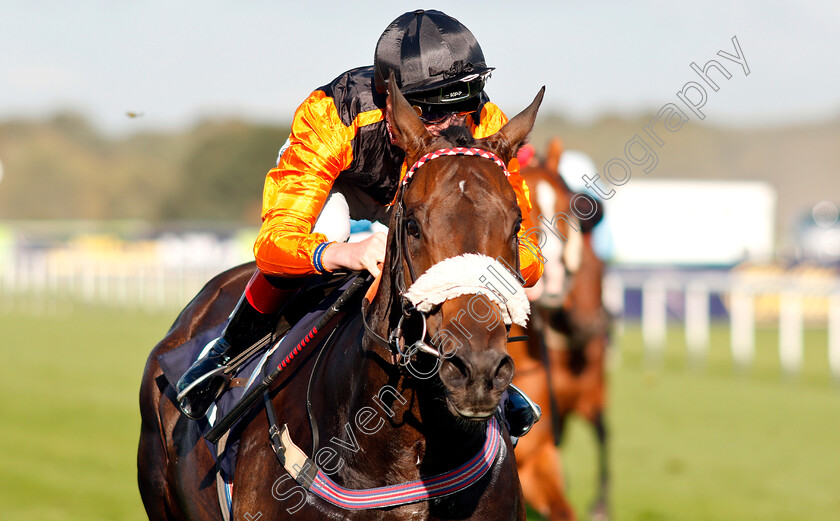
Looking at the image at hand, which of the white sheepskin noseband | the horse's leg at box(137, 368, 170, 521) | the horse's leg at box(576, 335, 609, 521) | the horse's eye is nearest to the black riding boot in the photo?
the horse's leg at box(137, 368, 170, 521)

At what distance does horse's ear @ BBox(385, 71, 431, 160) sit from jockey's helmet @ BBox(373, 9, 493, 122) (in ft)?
1.07

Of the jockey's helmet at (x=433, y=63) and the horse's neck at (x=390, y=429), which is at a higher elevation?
the jockey's helmet at (x=433, y=63)

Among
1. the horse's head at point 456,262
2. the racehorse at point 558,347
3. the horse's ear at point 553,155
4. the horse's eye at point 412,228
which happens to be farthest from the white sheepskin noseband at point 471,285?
the horse's ear at point 553,155

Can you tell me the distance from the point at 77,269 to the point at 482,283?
2488 cm

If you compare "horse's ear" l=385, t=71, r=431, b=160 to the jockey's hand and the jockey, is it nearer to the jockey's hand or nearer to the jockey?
the jockey

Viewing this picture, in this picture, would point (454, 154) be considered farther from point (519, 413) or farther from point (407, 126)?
point (519, 413)

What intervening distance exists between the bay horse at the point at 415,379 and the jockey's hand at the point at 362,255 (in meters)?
0.03

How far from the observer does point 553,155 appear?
6207mm

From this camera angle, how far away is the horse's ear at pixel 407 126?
8.35ft

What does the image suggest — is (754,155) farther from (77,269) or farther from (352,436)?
(352,436)

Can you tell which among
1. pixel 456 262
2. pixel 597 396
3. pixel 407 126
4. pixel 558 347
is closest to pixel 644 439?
pixel 597 396

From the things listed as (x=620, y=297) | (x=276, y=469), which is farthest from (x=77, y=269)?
(x=276, y=469)

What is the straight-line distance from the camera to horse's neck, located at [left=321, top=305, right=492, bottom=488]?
261 cm

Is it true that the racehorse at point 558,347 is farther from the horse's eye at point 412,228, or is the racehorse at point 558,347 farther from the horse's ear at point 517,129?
the horse's eye at point 412,228
